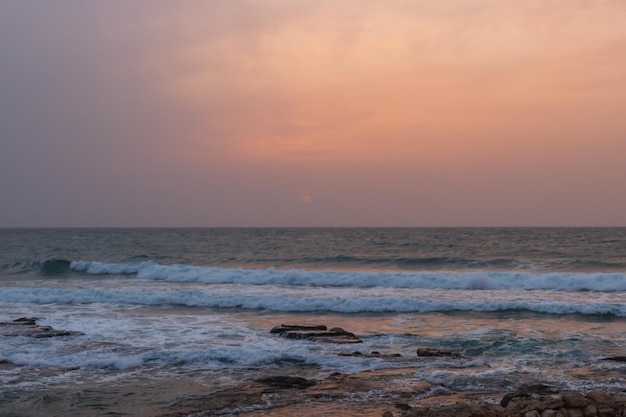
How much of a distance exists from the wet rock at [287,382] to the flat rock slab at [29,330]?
7454 mm

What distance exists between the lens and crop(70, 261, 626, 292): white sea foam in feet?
92.5

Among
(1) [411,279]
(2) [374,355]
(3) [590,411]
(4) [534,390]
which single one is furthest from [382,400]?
(1) [411,279]

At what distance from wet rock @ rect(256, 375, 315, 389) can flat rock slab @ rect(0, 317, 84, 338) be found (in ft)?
24.5

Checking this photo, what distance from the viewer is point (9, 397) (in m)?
10.4

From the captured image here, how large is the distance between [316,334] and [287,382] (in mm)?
4924

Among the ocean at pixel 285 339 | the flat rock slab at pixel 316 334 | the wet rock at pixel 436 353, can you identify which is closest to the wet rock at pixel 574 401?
the ocean at pixel 285 339

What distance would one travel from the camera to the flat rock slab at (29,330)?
16.1 metres

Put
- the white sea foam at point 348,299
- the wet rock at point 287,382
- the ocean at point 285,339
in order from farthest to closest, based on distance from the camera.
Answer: the white sea foam at point 348,299 < the ocean at point 285,339 < the wet rock at point 287,382

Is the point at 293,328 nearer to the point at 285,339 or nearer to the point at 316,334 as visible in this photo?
the point at 316,334

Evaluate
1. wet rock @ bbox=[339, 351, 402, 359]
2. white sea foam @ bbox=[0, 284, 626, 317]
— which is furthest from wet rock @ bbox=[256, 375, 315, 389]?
white sea foam @ bbox=[0, 284, 626, 317]

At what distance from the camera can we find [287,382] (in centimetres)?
1104

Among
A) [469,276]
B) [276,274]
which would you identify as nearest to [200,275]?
[276,274]

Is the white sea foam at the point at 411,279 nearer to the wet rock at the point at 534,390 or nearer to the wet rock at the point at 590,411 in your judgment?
the wet rock at the point at 534,390

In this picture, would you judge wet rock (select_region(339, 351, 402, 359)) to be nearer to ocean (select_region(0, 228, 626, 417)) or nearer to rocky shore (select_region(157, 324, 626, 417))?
ocean (select_region(0, 228, 626, 417))
